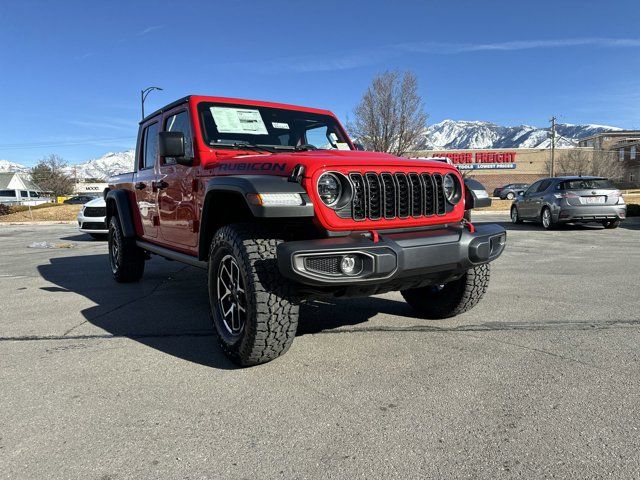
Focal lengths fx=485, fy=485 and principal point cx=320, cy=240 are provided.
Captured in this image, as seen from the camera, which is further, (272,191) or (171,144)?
(171,144)

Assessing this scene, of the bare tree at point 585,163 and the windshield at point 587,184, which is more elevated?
the bare tree at point 585,163

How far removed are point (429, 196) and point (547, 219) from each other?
34.8 feet

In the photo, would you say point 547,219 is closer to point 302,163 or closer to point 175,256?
point 175,256

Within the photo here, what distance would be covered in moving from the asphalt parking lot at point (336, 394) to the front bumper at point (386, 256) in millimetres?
637

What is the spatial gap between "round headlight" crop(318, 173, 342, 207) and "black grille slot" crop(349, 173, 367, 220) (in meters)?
0.10

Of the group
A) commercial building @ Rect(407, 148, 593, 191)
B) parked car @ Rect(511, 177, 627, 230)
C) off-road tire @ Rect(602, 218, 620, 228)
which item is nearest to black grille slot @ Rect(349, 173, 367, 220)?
parked car @ Rect(511, 177, 627, 230)

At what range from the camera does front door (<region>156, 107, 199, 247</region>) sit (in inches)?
165

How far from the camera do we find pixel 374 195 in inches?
126

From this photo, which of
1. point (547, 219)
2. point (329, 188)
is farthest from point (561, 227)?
point (329, 188)

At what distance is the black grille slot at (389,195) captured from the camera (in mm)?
3246

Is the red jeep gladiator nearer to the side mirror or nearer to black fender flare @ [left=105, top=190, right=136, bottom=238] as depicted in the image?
the side mirror

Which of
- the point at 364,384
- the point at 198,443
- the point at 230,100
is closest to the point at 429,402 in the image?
the point at 364,384

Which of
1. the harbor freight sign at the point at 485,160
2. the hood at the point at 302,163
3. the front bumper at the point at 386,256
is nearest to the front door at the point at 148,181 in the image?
the hood at the point at 302,163

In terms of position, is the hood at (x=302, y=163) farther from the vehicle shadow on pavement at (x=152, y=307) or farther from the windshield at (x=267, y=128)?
the vehicle shadow on pavement at (x=152, y=307)
